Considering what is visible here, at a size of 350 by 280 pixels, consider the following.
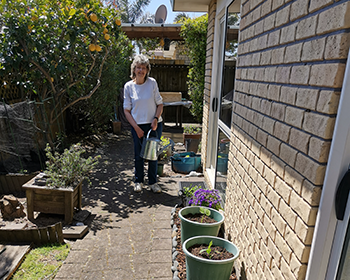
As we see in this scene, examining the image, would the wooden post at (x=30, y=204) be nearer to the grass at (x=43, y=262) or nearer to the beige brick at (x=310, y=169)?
the grass at (x=43, y=262)

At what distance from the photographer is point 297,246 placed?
128 cm

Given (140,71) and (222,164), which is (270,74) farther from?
(140,71)

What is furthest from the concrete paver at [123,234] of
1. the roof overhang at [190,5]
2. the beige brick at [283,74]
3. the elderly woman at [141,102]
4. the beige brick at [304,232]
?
the roof overhang at [190,5]

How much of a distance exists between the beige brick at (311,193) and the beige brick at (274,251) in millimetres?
462

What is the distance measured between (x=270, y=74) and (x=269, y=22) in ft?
1.11

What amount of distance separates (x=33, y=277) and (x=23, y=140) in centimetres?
294

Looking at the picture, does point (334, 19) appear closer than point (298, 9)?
Yes

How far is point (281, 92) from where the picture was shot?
59.2 inches

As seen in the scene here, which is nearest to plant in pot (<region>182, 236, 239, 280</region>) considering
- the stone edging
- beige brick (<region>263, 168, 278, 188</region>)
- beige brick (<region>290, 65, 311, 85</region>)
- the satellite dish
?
the stone edging

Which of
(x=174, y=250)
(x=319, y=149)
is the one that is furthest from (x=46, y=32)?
(x=319, y=149)

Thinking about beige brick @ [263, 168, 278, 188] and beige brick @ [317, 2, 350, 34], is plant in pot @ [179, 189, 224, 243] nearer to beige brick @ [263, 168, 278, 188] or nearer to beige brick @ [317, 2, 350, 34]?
beige brick @ [263, 168, 278, 188]

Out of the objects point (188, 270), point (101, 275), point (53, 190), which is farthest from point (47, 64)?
point (188, 270)

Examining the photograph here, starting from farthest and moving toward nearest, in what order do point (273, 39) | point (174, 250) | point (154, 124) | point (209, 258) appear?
point (154, 124) < point (174, 250) < point (209, 258) < point (273, 39)

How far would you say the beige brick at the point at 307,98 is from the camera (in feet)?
3.82
